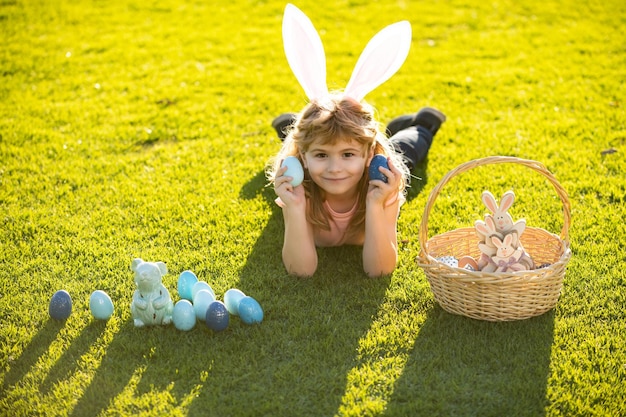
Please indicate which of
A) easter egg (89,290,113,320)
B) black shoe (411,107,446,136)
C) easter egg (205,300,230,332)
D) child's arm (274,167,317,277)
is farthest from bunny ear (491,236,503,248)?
black shoe (411,107,446,136)

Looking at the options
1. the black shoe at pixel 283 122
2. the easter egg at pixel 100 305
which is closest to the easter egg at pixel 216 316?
the easter egg at pixel 100 305

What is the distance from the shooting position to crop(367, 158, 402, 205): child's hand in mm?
3549

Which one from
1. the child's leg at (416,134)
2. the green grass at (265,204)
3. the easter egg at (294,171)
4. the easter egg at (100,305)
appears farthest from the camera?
the child's leg at (416,134)

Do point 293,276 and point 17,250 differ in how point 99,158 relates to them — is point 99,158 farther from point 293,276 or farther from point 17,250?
point 293,276

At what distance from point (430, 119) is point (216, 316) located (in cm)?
248

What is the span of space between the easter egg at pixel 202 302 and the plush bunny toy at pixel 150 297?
0.37ft

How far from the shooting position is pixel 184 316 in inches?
127

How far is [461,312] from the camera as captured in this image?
10.7 feet

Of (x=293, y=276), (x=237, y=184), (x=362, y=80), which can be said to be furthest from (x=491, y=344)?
(x=237, y=184)

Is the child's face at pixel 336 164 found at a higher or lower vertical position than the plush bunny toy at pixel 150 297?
higher

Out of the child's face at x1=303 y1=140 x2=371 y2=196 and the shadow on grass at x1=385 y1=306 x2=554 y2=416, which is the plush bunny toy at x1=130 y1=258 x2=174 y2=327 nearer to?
the child's face at x1=303 y1=140 x2=371 y2=196

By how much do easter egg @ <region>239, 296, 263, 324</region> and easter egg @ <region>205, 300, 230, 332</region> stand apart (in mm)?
108

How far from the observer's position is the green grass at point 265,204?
→ 2.96 metres

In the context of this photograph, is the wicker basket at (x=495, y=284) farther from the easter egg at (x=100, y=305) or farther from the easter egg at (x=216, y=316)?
the easter egg at (x=100, y=305)
